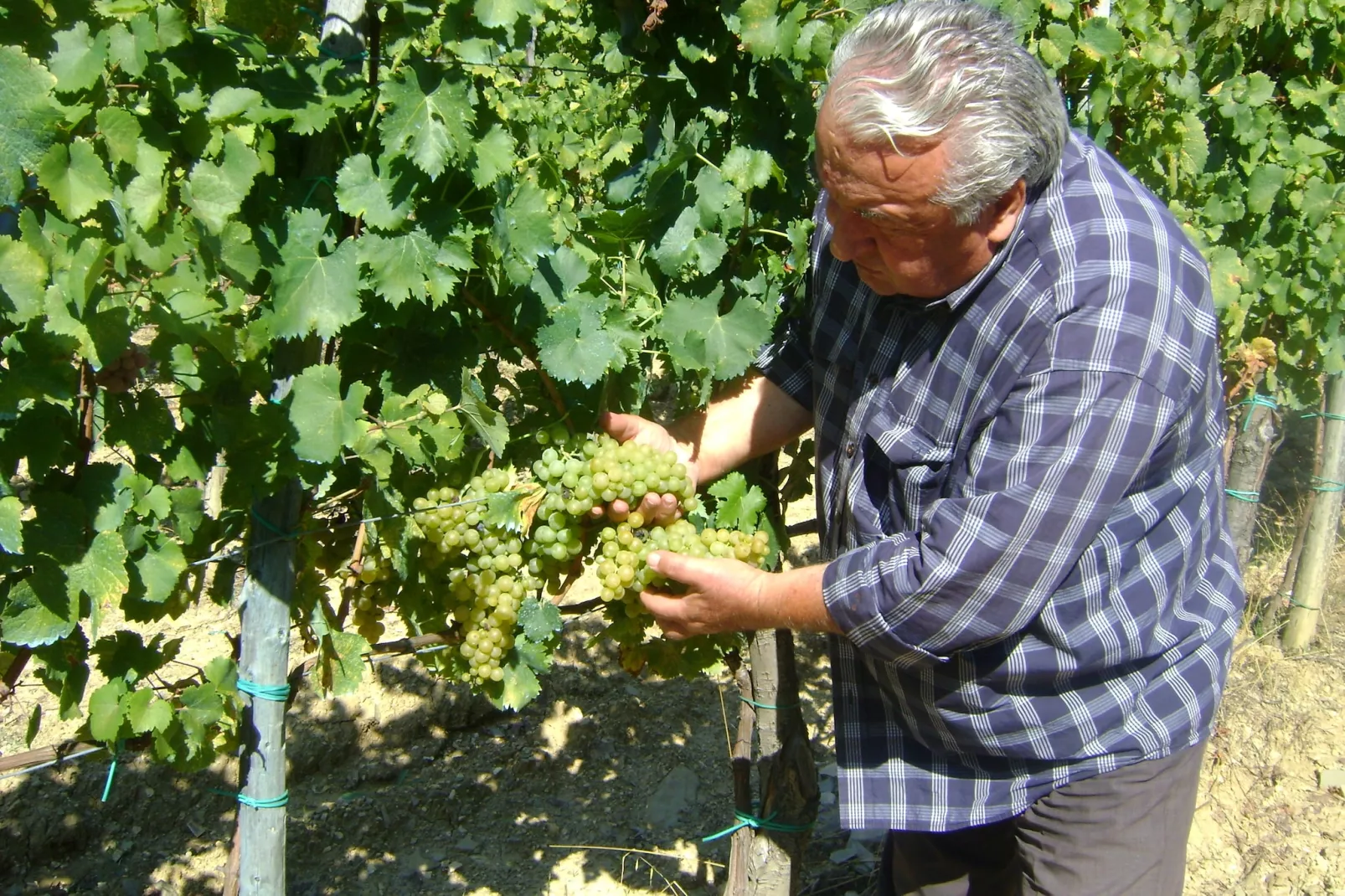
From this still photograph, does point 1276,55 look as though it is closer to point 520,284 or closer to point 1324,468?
point 1324,468

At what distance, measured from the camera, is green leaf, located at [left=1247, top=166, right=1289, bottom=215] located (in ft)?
13.3

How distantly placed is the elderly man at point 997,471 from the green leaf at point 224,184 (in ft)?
2.65

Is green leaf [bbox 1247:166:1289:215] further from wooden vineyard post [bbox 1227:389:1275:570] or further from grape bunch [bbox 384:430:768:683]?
grape bunch [bbox 384:430:768:683]

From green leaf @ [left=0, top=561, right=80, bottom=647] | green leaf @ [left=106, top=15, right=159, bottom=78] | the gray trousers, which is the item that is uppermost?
green leaf @ [left=106, top=15, right=159, bottom=78]

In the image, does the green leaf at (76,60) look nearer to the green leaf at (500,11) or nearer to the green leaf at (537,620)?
the green leaf at (500,11)

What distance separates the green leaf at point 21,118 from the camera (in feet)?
4.21

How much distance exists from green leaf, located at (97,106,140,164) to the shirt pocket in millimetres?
1203

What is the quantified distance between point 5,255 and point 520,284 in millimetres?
741

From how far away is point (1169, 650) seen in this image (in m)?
1.99

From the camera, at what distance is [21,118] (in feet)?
4.27

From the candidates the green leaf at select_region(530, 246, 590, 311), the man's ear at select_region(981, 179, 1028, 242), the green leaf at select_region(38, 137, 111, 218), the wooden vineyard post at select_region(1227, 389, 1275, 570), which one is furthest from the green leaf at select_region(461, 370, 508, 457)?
the wooden vineyard post at select_region(1227, 389, 1275, 570)

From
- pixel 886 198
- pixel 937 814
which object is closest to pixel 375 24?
pixel 886 198

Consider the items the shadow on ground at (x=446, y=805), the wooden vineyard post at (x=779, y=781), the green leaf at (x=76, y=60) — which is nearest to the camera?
the green leaf at (x=76, y=60)

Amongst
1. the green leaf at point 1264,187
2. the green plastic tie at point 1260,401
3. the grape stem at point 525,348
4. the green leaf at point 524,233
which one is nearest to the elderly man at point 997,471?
the grape stem at point 525,348
